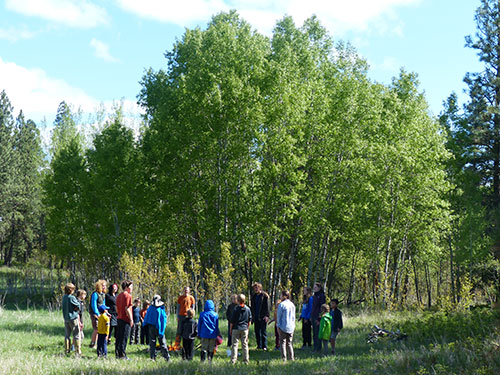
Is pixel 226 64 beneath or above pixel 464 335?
above

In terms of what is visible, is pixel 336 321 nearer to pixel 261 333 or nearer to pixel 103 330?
pixel 261 333

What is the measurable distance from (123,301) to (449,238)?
30.0 meters

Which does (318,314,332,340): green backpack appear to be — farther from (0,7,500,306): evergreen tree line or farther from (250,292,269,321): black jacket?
(0,7,500,306): evergreen tree line

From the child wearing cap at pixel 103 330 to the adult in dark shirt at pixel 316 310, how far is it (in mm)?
5773

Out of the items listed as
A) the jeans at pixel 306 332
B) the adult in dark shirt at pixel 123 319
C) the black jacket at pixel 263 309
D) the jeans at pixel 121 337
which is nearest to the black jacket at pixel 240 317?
the black jacket at pixel 263 309

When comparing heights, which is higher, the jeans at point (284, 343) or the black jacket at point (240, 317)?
the black jacket at point (240, 317)

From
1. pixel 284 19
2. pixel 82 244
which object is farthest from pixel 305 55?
pixel 82 244

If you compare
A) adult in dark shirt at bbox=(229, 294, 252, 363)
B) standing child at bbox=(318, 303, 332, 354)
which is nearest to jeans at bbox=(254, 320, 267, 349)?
standing child at bbox=(318, 303, 332, 354)

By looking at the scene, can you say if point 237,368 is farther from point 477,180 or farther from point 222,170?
point 477,180

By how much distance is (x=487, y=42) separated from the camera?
29406mm

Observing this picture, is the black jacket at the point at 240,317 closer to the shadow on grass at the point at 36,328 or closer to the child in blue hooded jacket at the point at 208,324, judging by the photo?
the child in blue hooded jacket at the point at 208,324

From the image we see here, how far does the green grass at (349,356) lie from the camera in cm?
1004

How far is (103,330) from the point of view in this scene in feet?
42.1

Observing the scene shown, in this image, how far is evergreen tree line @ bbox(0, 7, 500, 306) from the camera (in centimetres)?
2533
